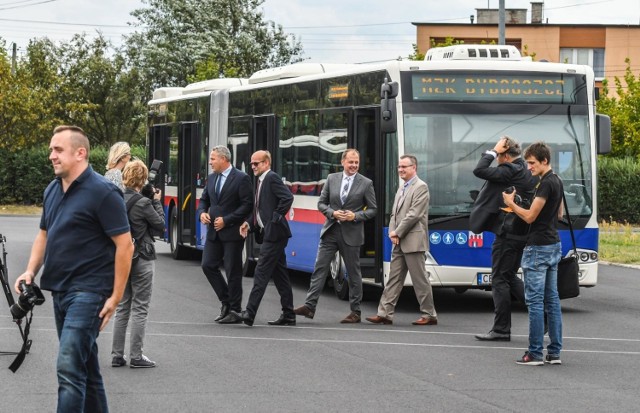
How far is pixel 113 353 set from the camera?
35.3 ft

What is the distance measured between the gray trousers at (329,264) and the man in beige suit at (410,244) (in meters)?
0.30

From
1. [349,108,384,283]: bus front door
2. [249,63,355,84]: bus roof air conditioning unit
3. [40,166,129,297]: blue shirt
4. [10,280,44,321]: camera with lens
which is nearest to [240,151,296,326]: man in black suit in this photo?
[349,108,384,283]: bus front door

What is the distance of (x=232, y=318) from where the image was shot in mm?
13875

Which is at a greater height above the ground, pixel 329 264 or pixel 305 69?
pixel 305 69

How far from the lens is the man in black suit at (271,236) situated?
44.4ft

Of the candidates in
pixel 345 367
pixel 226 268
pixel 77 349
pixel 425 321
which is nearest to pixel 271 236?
pixel 226 268

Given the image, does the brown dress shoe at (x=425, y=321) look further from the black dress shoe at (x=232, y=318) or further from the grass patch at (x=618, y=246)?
the grass patch at (x=618, y=246)

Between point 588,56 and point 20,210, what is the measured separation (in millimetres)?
42499

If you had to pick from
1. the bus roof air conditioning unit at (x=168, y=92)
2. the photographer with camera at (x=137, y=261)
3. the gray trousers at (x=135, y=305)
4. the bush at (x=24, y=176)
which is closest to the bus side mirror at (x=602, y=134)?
the photographer with camera at (x=137, y=261)

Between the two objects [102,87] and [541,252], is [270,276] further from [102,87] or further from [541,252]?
[102,87]

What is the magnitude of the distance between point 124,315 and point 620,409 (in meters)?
4.10

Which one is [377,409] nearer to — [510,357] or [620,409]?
[620,409]

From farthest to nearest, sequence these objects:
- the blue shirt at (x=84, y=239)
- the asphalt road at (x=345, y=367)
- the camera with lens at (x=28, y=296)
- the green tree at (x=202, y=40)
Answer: the green tree at (x=202, y=40) → the asphalt road at (x=345, y=367) → the camera with lens at (x=28, y=296) → the blue shirt at (x=84, y=239)

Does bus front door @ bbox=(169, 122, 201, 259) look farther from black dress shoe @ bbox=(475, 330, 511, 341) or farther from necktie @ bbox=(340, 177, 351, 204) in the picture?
black dress shoe @ bbox=(475, 330, 511, 341)
